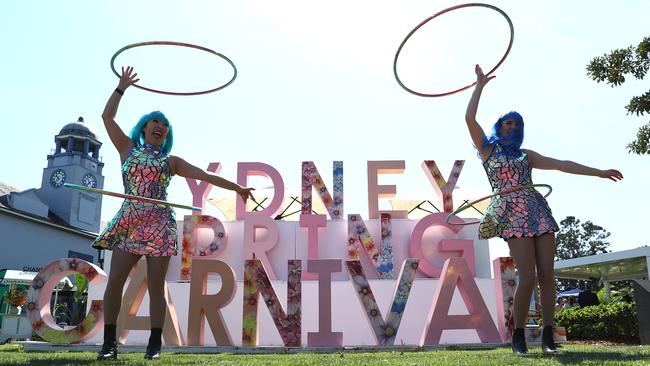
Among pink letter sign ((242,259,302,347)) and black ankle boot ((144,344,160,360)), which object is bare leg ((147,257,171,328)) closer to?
black ankle boot ((144,344,160,360))

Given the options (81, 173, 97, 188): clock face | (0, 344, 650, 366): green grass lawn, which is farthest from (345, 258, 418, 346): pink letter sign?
(81, 173, 97, 188): clock face

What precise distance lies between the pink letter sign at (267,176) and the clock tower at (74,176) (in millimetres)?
35627

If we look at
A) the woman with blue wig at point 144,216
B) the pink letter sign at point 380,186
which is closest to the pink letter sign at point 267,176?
the pink letter sign at point 380,186

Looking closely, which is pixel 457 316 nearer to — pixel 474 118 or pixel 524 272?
pixel 524 272

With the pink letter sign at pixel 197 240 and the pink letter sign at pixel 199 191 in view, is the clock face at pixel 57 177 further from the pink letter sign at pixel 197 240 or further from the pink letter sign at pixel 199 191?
the pink letter sign at pixel 197 240

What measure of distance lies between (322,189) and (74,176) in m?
38.5

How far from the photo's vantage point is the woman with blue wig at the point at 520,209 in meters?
4.48

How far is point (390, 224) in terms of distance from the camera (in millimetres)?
12805

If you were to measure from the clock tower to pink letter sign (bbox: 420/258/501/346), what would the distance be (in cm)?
4250

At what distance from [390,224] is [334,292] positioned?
3.01m

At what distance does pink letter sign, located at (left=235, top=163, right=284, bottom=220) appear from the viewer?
1327 cm

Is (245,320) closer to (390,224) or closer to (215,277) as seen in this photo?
(215,277)

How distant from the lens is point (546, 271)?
4.48 m

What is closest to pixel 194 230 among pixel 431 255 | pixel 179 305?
pixel 179 305
